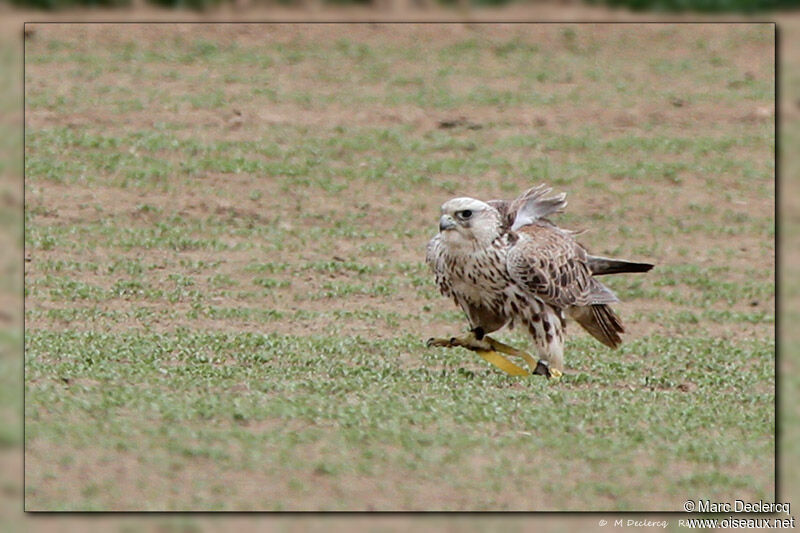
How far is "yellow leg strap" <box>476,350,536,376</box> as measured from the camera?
389 inches

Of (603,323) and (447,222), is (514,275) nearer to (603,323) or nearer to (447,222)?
(447,222)

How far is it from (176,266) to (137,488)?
5560 millimetres

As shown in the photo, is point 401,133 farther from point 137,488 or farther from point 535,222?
point 137,488

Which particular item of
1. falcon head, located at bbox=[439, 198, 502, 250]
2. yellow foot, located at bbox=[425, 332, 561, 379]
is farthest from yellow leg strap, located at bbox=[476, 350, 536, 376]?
falcon head, located at bbox=[439, 198, 502, 250]

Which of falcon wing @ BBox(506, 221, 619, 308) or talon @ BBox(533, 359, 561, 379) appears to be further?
talon @ BBox(533, 359, 561, 379)

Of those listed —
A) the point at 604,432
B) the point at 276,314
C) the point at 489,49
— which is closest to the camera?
the point at 604,432

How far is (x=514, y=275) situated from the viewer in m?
9.60

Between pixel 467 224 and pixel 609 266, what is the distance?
5.55 feet

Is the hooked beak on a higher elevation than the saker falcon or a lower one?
higher

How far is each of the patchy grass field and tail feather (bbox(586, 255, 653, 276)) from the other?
2.14 ft

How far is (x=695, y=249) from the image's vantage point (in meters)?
14.1

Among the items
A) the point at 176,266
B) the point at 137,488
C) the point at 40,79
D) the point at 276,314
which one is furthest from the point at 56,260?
the point at 137,488

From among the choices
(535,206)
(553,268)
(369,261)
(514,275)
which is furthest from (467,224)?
(369,261)

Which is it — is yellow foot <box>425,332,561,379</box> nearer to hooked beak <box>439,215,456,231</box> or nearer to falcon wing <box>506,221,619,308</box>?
falcon wing <box>506,221,619,308</box>
